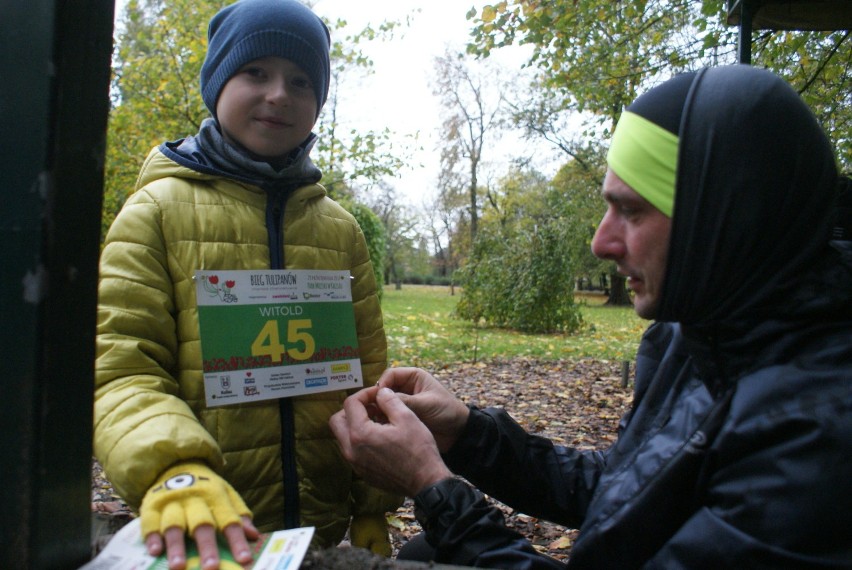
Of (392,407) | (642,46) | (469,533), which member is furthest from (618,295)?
(469,533)

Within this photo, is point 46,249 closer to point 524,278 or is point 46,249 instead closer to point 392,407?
point 392,407

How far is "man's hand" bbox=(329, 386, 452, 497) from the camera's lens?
5.10 ft

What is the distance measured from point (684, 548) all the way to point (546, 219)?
13438 millimetres

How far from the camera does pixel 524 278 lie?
13.0 meters

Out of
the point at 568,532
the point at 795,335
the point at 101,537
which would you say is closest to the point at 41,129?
the point at 101,537

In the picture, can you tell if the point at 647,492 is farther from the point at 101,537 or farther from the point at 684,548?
the point at 101,537

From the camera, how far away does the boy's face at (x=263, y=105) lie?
5.82 ft

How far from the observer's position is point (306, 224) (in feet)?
6.16

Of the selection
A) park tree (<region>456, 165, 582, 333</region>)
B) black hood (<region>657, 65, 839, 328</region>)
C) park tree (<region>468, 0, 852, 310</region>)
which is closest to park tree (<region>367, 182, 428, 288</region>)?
park tree (<region>456, 165, 582, 333</region>)

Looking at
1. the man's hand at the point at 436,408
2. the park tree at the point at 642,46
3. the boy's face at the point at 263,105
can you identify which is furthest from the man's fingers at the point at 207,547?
the park tree at the point at 642,46

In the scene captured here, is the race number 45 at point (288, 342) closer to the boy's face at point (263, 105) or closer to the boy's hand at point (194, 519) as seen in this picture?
the boy's face at point (263, 105)

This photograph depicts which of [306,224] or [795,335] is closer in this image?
[795,335]

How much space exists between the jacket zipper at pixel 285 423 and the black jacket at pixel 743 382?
18.4 inches

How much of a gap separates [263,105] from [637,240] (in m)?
1.10
